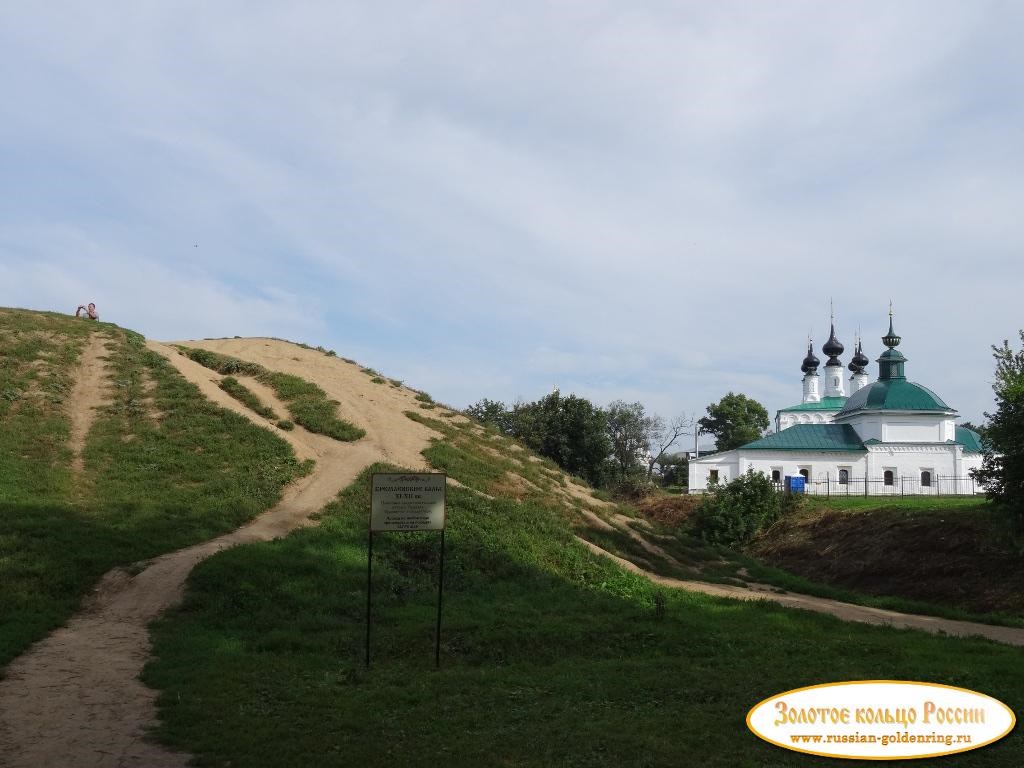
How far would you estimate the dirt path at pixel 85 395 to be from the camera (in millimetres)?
19391

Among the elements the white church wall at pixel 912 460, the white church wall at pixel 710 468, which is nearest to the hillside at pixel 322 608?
the white church wall at pixel 710 468

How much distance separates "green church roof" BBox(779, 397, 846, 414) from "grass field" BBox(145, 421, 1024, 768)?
60.0 m

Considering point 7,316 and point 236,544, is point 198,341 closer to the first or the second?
point 7,316

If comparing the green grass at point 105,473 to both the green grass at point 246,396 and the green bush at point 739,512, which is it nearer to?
the green grass at point 246,396

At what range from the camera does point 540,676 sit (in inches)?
377

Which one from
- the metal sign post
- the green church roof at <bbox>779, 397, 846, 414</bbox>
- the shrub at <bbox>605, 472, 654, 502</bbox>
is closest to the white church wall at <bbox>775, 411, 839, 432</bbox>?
the green church roof at <bbox>779, 397, 846, 414</bbox>

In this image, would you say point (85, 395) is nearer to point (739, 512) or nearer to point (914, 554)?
point (914, 554)

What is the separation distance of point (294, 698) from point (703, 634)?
5.66 meters

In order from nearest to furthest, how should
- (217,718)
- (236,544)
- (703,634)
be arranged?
(217,718), (703,634), (236,544)

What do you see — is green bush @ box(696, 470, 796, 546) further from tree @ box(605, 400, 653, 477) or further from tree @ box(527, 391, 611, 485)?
tree @ box(605, 400, 653, 477)

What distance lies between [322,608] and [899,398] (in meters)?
51.6

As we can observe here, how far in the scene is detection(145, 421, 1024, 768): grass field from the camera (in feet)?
23.3

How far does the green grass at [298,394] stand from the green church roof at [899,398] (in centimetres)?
4243

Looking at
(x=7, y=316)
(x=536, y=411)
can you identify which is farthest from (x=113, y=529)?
(x=536, y=411)
